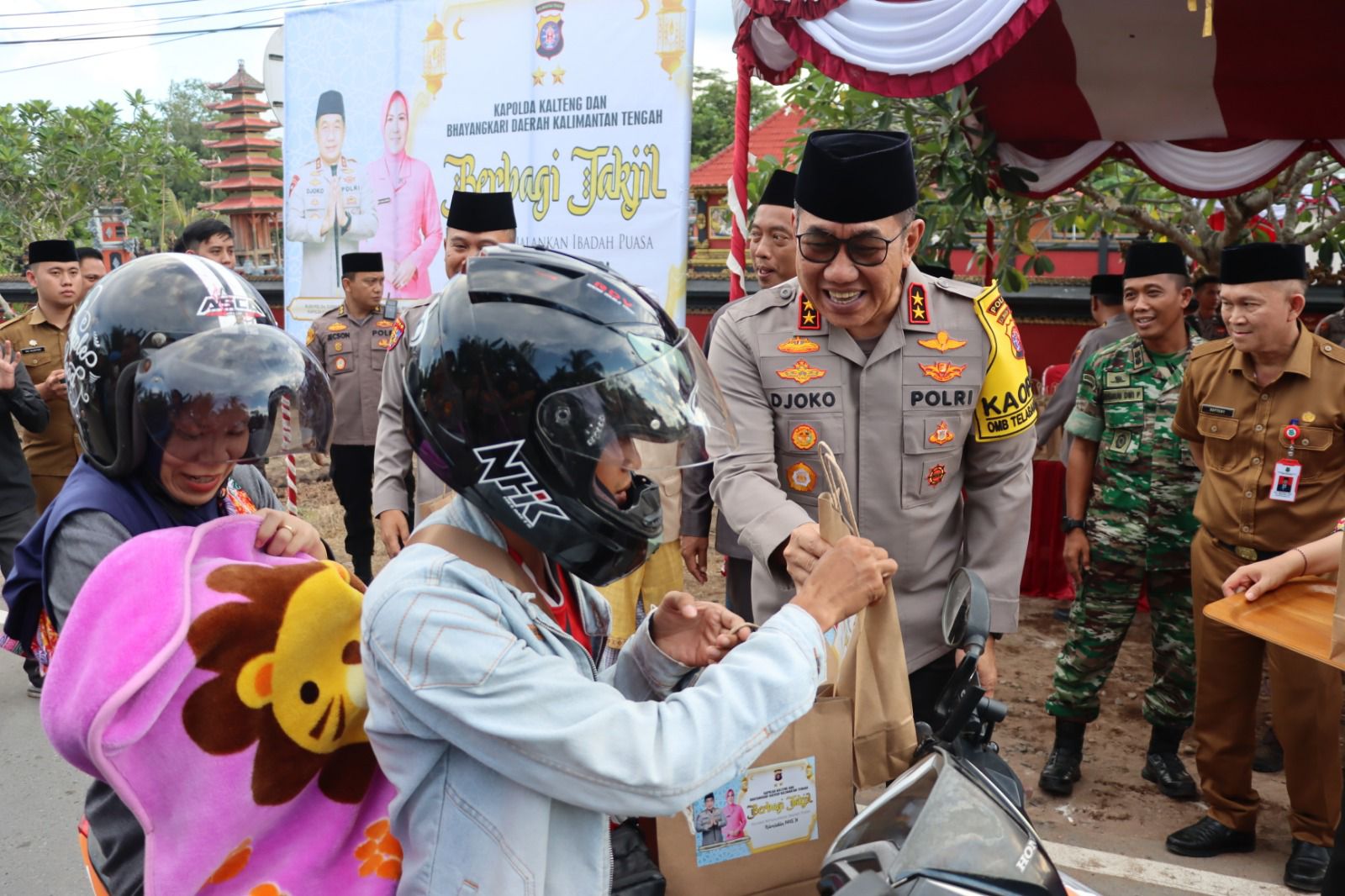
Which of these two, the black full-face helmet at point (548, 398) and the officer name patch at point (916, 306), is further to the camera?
the officer name patch at point (916, 306)

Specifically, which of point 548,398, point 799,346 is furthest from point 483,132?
point 548,398

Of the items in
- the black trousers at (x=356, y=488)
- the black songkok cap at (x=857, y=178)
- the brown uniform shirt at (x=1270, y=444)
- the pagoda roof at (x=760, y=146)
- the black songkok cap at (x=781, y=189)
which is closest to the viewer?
the black songkok cap at (x=857, y=178)

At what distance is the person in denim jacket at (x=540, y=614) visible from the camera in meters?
1.27

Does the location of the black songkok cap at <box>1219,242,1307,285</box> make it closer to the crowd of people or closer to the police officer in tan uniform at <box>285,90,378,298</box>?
the crowd of people

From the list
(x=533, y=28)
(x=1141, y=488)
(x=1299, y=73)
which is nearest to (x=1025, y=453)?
(x=1141, y=488)

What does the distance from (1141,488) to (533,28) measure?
16.4ft

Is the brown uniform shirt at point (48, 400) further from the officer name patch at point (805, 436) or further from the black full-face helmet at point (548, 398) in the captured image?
the black full-face helmet at point (548, 398)

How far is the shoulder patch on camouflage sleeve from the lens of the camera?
2.84 m

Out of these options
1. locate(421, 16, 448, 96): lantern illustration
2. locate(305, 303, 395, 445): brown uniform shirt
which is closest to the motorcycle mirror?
locate(305, 303, 395, 445): brown uniform shirt

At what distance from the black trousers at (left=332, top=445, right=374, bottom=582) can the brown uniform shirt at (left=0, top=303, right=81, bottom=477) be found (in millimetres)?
1413

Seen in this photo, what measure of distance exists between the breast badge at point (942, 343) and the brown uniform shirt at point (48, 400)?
4.58 meters

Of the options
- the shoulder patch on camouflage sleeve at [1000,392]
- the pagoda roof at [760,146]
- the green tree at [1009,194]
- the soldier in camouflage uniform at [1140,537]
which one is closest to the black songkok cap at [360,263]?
the green tree at [1009,194]

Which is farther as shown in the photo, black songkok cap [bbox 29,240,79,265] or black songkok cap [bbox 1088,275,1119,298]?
black songkok cap [bbox 1088,275,1119,298]

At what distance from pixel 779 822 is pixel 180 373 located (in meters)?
1.30
